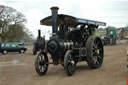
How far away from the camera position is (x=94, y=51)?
10.6m

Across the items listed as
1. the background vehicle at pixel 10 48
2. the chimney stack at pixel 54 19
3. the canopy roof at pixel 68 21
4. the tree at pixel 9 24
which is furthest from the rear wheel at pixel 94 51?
the tree at pixel 9 24

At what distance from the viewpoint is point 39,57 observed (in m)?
9.23

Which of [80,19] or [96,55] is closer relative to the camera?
[80,19]

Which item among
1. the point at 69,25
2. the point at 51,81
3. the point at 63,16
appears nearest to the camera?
the point at 51,81

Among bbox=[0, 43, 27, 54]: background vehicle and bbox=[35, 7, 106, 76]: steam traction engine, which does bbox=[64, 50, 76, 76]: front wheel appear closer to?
bbox=[35, 7, 106, 76]: steam traction engine

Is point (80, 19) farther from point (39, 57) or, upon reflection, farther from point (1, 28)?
point (1, 28)

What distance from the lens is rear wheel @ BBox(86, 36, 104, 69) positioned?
9.85 metres

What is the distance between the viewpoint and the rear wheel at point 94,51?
985 cm

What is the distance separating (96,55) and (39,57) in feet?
9.37

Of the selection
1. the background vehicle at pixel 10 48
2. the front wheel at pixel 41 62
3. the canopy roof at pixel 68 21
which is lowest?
the background vehicle at pixel 10 48

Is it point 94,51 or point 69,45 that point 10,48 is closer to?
point 94,51

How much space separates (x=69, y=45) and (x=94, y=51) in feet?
5.72

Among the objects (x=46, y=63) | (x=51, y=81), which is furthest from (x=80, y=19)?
(x=51, y=81)

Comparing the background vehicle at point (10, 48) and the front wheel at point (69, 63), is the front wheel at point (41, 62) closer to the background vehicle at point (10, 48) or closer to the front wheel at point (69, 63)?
the front wheel at point (69, 63)
